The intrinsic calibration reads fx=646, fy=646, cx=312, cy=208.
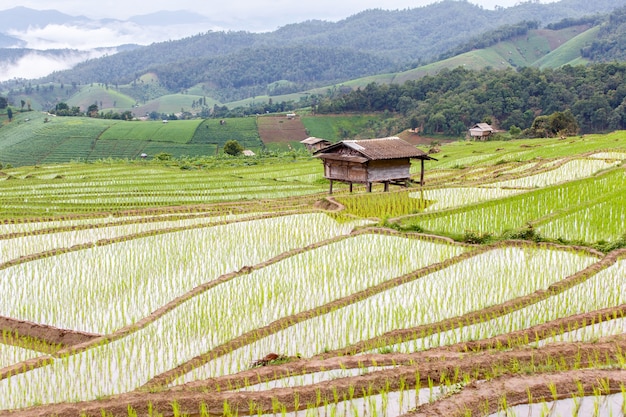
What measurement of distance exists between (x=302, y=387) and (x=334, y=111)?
8325 cm

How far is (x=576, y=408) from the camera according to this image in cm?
494

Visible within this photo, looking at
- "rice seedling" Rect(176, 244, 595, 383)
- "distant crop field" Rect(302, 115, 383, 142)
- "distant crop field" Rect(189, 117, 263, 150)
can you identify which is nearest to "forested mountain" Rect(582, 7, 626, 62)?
"distant crop field" Rect(302, 115, 383, 142)

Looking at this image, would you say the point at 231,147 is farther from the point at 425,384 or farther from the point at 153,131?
the point at 425,384

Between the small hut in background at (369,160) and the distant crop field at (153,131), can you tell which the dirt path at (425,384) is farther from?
the distant crop field at (153,131)

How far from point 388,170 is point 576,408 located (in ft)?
51.0

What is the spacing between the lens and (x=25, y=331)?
8234 mm

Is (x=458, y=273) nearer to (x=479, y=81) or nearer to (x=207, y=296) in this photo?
(x=207, y=296)

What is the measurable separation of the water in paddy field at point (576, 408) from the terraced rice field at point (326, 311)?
20 mm

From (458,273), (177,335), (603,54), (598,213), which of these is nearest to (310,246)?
(458,273)

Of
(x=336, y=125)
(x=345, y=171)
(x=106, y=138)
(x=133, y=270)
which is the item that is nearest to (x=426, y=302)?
(x=133, y=270)

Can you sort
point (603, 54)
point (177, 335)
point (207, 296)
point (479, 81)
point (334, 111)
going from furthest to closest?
point (603, 54)
point (334, 111)
point (479, 81)
point (207, 296)
point (177, 335)

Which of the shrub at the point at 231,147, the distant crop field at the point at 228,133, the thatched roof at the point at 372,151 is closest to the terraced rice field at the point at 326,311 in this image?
the thatched roof at the point at 372,151

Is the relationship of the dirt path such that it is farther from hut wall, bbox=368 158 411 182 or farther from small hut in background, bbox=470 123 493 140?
small hut in background, bbox=470 123 493 140

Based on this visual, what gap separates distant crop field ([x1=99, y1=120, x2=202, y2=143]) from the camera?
80.1 meters
